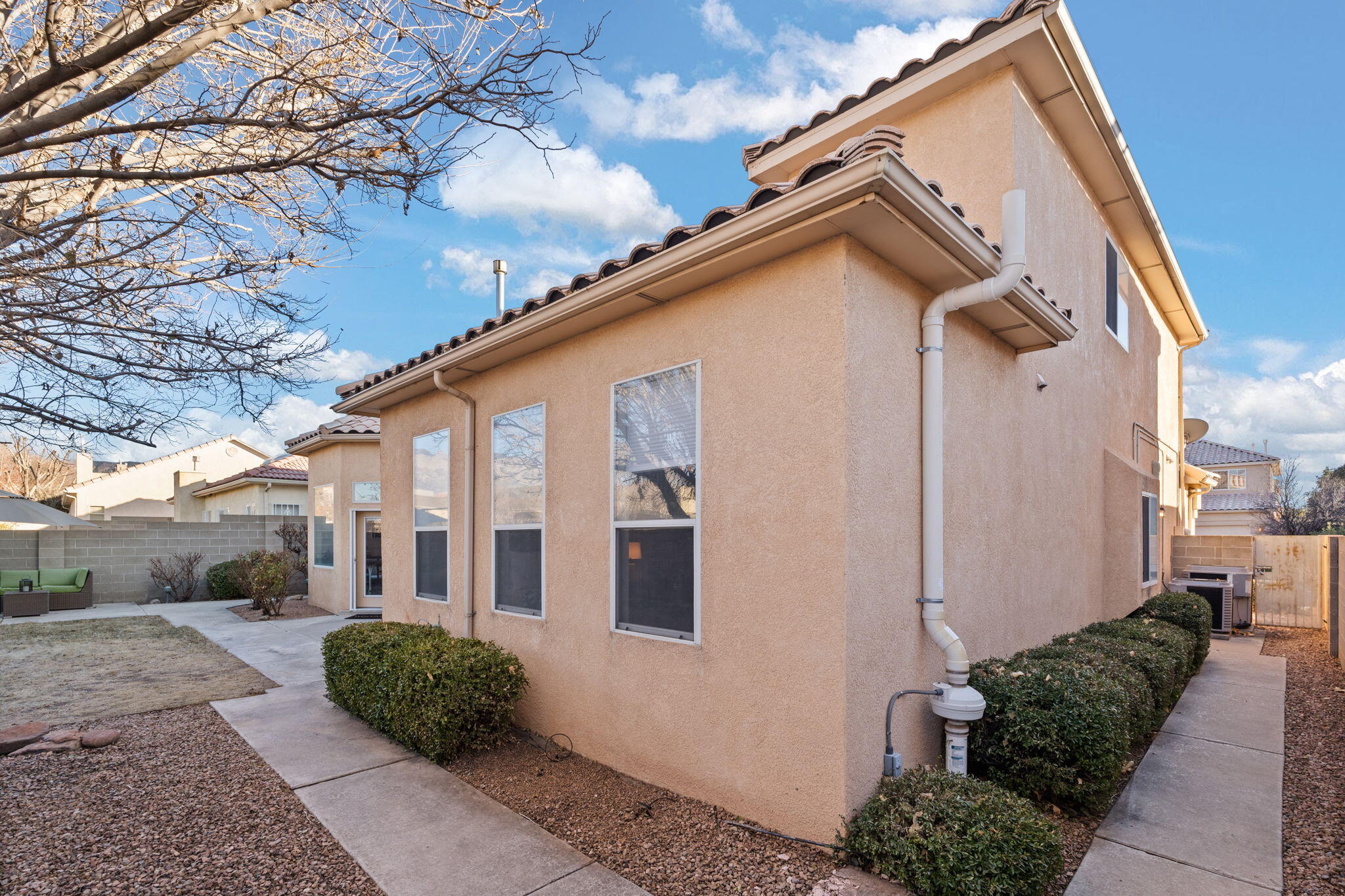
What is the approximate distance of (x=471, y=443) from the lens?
21.7 feet

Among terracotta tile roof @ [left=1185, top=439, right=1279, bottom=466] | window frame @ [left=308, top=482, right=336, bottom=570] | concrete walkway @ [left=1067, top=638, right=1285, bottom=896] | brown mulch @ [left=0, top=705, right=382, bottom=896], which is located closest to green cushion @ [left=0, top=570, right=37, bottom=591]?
window frame @ [left=308, top=482, right=336, bottom=570]

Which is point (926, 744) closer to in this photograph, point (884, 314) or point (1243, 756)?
point (884, 314)

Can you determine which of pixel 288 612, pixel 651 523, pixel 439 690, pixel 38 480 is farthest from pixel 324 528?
pixel 38 480

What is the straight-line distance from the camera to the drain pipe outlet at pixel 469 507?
654cm

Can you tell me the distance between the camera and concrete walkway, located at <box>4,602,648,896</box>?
3490 mm

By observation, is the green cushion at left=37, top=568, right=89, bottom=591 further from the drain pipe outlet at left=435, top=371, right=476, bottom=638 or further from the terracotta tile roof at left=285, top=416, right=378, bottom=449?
the drain pipe outlet at left=435, top=371, right=476, bottom=638

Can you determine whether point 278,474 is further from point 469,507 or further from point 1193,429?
point 1193,429

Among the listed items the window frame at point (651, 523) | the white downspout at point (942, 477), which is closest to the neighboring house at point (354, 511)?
the window frame at point (651, 523)

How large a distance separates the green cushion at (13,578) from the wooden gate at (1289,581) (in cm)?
2449

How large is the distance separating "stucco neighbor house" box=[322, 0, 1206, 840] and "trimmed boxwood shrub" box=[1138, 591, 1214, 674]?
43.7 inches

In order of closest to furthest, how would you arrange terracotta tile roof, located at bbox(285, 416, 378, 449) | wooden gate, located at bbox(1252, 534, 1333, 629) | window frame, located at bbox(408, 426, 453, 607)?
1. window frame, located at bbox(408, 426, 453, 607)
2. wooden gate, located at bbox(1252, 534, 1333, 629)
3. terracotta tile roof, located at bbox(285, 416, 378, 449)

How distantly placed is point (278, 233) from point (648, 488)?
385 cm

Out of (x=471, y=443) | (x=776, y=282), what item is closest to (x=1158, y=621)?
(x=776, y=282)

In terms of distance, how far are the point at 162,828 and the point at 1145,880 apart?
5.53 metres
